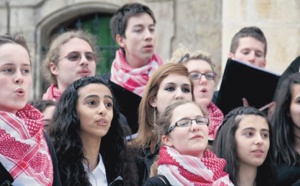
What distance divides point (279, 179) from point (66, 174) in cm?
155

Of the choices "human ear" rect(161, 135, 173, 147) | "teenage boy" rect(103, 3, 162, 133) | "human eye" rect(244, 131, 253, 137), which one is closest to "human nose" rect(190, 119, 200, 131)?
"human ear" rect(161, 135, 173, 147)

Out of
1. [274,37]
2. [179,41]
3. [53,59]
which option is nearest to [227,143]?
[53,59]

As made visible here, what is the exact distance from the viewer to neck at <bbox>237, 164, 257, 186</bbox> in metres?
7.59

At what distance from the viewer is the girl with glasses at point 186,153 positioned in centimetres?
705

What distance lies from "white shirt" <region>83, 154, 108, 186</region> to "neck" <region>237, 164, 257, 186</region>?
3.10 ft

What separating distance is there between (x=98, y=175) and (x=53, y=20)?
5.58m

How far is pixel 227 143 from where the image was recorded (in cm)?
765

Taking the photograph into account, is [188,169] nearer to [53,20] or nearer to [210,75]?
[210,75]

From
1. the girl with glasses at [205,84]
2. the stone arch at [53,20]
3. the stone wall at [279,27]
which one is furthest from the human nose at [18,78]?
the stone arch at [53,20]

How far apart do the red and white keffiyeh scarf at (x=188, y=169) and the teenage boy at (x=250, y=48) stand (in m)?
1.91

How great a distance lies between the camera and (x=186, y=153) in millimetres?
7168

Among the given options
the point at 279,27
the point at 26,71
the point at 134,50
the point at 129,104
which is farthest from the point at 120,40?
the point at 26,71

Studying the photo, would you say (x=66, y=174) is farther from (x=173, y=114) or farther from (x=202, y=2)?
(x=202, y=2)

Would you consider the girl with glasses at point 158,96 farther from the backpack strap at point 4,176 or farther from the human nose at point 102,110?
the backpack strap at point 4,176
